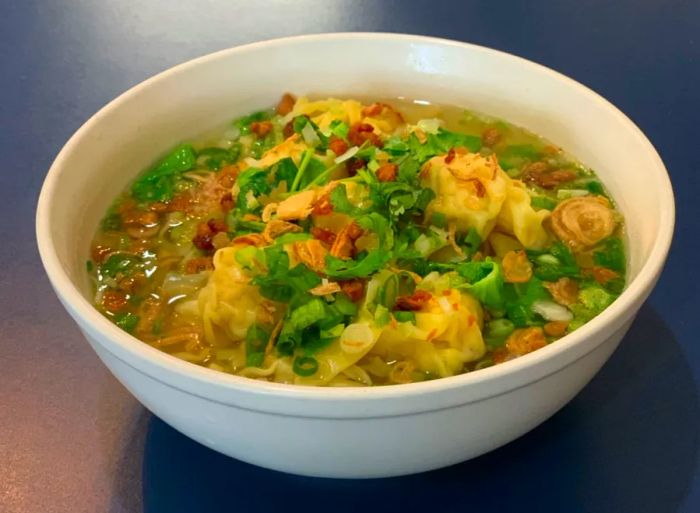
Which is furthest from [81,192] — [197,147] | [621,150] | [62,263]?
[621,150]

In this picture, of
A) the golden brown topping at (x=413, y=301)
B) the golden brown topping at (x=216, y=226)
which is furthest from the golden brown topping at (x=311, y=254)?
the golden brown topping at (x=216, y=226)

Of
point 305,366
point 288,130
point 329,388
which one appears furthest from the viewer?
point 288,130

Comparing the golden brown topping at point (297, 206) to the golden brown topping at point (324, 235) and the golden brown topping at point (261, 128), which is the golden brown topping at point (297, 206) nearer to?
the golden brown topping at point (324, 235)

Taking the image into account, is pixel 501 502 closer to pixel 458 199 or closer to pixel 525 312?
pixel 525 312

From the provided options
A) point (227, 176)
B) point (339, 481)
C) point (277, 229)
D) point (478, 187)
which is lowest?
point (339, 481)

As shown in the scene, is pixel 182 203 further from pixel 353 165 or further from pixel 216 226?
pixel 353 165

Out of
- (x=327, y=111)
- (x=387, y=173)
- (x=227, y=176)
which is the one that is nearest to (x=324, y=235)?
(x=387, y=173)
